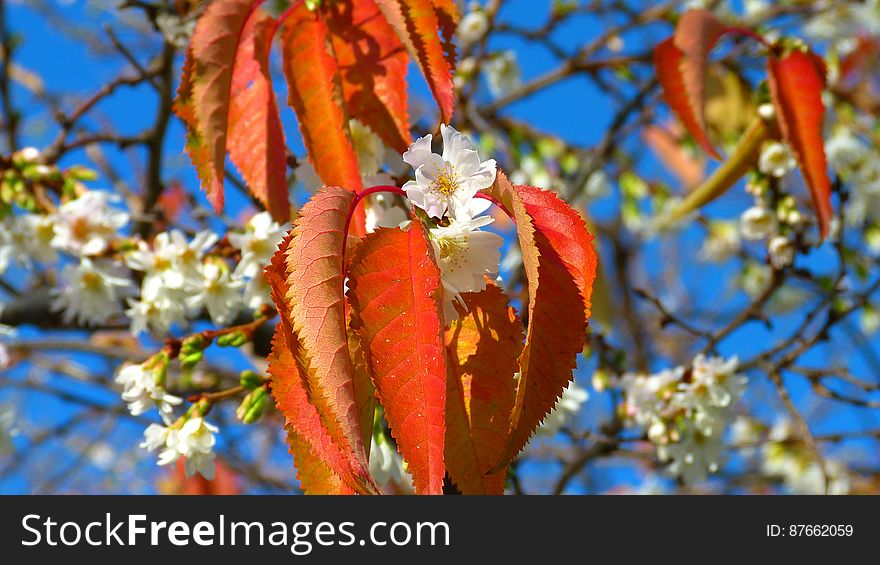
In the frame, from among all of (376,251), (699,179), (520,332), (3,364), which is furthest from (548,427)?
(699,179)

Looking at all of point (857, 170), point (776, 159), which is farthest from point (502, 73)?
point (776, 159)

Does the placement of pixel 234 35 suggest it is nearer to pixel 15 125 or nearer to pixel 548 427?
pixel 548 427

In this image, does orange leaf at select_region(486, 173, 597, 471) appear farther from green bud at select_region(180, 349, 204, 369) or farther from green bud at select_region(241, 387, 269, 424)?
green bud at select_region(180, 349, 204, 369)

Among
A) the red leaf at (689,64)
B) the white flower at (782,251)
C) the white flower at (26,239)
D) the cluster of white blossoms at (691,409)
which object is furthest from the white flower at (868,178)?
the white flower at (26,239)

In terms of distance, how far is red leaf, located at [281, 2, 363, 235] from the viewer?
3.55 feet

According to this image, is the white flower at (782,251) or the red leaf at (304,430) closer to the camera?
the red leaf at (304,430)

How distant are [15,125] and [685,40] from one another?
179cm

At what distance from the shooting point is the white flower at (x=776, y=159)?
69.9 inches

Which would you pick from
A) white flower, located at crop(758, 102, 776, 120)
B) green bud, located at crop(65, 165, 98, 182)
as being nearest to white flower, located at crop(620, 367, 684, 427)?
white flower, located at crop(758, 102, 776, 120)

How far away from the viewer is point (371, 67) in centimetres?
117

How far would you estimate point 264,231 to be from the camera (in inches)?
56.2

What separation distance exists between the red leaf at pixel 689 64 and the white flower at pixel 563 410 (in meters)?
0.53

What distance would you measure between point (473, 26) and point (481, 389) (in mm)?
2295

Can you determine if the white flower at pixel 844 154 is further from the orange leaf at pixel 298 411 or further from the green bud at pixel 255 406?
the orange leaf at pixel 298 411
